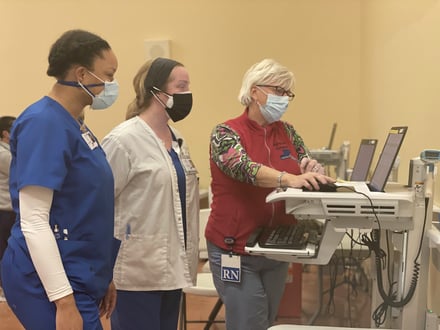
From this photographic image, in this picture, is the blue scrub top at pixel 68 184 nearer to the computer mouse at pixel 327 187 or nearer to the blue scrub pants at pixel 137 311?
the blue scrub pants at pixel 137 311

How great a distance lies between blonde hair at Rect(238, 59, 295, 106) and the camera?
1.69 meters

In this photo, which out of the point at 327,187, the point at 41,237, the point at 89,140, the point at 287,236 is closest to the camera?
the point at 41,237

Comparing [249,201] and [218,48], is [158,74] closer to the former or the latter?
[249,201]

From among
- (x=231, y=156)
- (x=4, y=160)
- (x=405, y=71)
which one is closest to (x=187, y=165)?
(x=231, y=156)

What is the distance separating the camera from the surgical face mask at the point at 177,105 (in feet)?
5.36

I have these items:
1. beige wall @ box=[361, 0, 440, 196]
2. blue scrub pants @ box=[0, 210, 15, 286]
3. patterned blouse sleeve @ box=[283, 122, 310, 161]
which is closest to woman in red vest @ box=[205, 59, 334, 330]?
patterned blouse sleeve @ box=[283, 122, 310, 161]

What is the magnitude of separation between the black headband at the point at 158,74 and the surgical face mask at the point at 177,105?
24 mm

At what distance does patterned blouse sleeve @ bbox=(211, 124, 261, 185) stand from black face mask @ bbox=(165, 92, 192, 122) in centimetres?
15

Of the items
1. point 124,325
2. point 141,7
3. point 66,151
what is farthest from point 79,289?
point 141,7

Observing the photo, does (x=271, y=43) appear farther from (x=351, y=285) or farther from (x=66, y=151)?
(x=66, y=151)

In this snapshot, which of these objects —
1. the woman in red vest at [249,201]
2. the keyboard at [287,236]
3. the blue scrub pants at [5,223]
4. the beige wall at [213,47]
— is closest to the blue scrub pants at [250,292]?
the woman in red vest at [249,201]

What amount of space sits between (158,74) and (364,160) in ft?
3.08

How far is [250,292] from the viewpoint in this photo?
1.63m

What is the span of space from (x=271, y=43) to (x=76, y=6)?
213 centimetres
